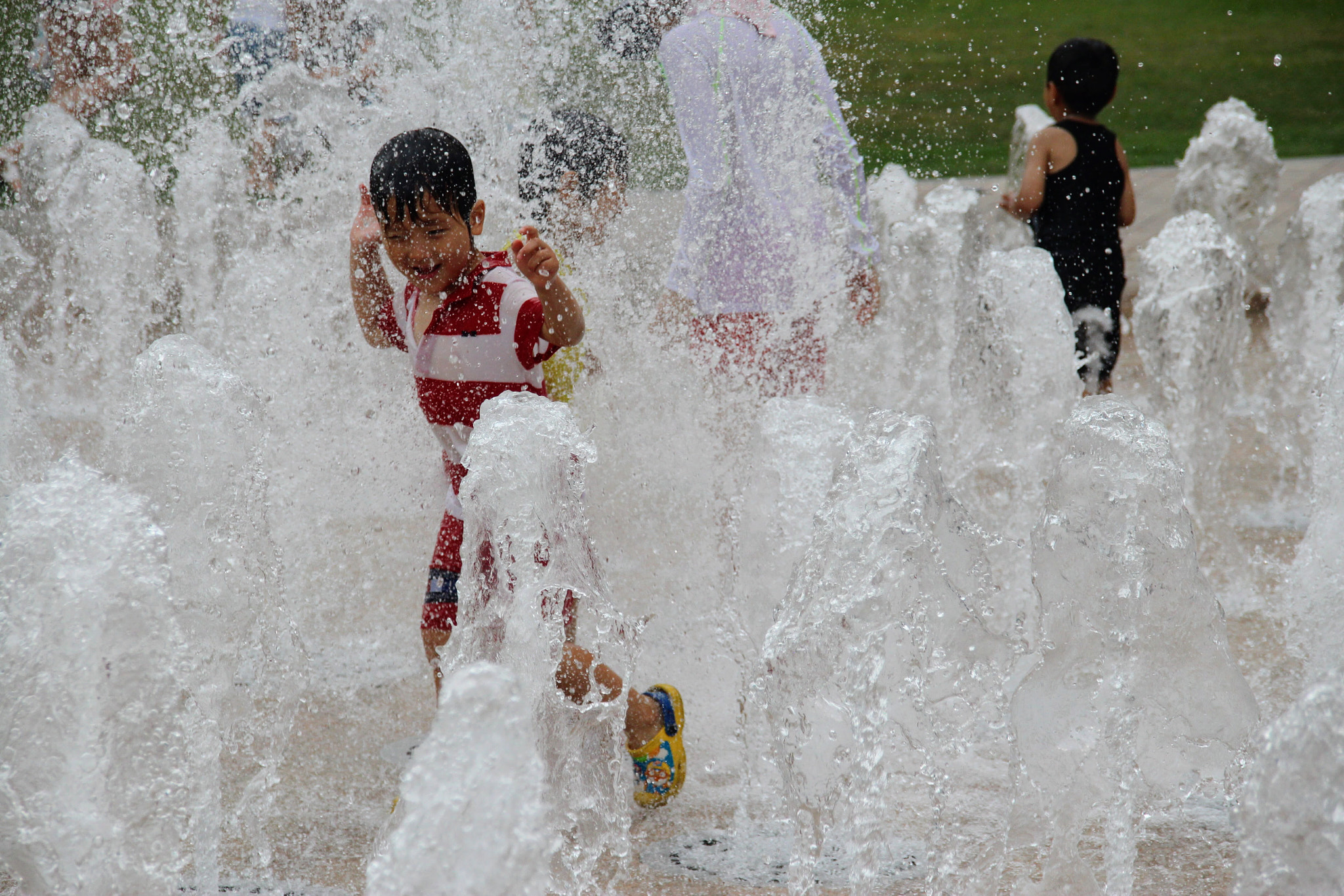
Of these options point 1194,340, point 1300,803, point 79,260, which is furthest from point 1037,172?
point 79,260

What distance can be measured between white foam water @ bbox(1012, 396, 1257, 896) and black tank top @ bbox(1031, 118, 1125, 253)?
2189mm

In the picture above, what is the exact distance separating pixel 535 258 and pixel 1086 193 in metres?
2.65

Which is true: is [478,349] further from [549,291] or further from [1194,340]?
[1194,340]

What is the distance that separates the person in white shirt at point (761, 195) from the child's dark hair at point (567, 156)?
22cm

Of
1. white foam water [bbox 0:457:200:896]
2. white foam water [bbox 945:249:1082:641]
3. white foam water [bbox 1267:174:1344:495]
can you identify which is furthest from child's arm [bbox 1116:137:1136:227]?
white foam water [bbox 0:457:200:896]

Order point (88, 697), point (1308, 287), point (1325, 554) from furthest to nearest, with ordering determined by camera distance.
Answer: point (1308, 287)
point (1325, 554)
point (88, 697)

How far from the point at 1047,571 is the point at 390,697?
155cm

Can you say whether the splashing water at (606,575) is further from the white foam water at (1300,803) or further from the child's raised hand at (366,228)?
the child's raised hand at (366,228)

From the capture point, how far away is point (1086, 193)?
4.45 metres

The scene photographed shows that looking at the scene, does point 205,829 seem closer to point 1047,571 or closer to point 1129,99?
point 1047,571

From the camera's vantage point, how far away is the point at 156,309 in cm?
557

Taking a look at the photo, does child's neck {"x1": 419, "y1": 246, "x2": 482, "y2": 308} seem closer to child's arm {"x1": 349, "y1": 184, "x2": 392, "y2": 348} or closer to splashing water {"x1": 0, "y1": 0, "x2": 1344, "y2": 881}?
child's arm {"x1": 349, "y1": 184, "x2": 392, "y2": 348}

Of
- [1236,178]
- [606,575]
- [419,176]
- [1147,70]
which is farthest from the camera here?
[1147,70]

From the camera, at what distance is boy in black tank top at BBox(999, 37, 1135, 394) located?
4.41 metres
